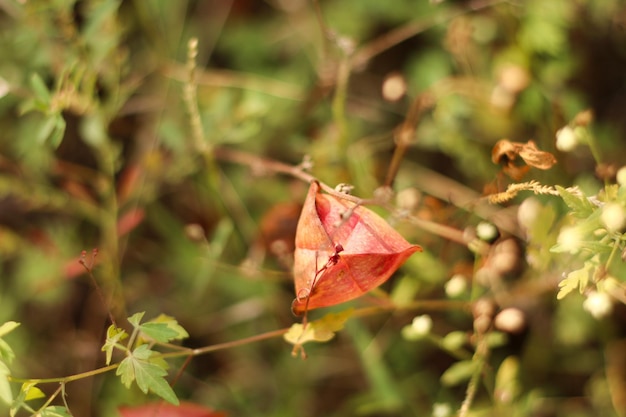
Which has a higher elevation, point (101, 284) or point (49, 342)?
point (101, 284)

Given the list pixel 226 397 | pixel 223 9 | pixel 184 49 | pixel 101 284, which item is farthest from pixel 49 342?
pixel 223 9

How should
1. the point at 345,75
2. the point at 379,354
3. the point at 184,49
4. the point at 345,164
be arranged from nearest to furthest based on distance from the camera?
the point at 345,75 → the point at 345,164 → the point at 379,354 → the point at 184,49

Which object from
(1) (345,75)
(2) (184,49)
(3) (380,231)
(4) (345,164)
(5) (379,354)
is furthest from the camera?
(2) (184,49)

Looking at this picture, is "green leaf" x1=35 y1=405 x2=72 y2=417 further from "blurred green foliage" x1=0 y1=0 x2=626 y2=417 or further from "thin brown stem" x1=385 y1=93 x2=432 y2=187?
"thin brown stem" x1=385 y1=93 x2=432 y2=187

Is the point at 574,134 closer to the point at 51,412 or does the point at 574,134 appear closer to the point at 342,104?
the point at 342,104

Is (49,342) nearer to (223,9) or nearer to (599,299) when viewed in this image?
(223,9)

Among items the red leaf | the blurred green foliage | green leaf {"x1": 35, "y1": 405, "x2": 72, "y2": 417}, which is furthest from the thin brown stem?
green leaf {"x1": 35, "y1": 405, "x2": 72, "y2": 417}
